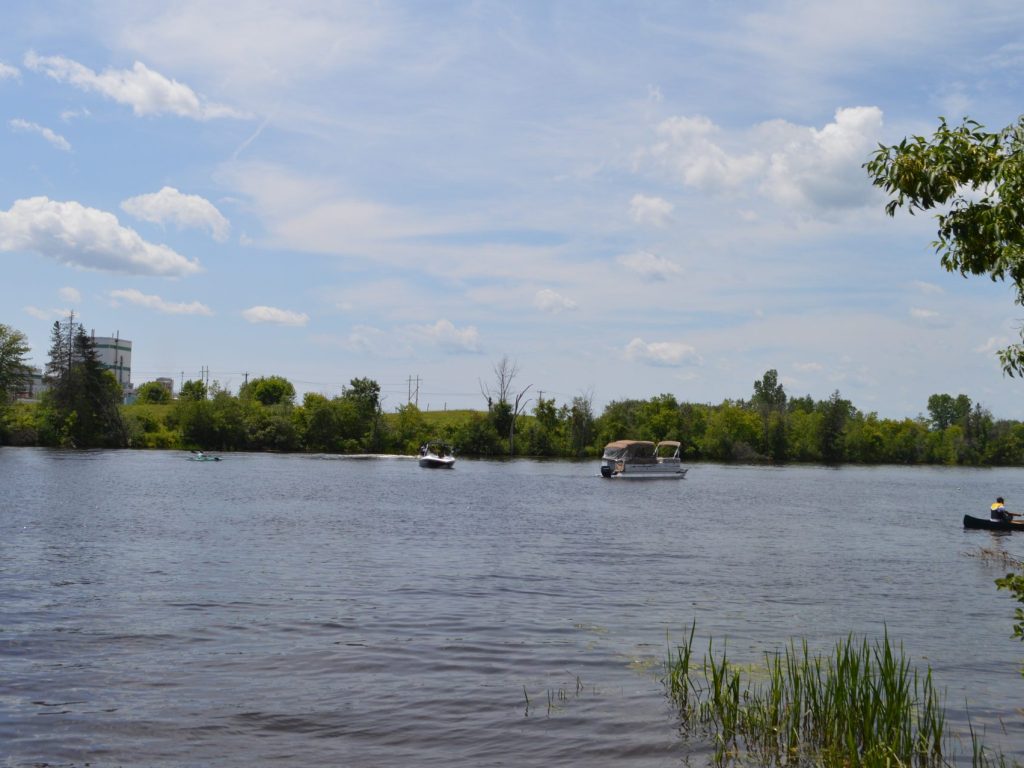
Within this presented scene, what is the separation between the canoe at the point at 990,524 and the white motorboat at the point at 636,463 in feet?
167

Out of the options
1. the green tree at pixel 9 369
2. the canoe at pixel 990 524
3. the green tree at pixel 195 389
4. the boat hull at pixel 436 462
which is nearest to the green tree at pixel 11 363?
the green tree at pixel 9 369

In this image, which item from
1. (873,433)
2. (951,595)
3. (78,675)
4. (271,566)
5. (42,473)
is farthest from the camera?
(873,433)

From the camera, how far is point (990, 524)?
46000mm

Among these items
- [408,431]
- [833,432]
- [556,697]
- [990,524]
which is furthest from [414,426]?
[556,697]

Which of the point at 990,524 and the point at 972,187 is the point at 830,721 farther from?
the point at 990,524

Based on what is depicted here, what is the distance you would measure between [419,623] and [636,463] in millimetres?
81669

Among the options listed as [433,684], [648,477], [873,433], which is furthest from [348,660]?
[873,433]

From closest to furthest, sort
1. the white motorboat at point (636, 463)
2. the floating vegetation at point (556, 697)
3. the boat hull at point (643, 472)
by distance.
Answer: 1. the floating vegetation at point (556, 697)
2. the boat hull at point (643, 472)
3. the white motorboat at point (636, 463)

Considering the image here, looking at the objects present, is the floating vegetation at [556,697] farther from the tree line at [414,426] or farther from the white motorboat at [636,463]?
the tree line at [414,426]

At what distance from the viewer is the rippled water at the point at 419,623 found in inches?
509

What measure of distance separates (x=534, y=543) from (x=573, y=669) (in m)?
21.7

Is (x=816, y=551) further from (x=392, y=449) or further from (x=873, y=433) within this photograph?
(x=873, y=433)

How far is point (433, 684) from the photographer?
15648mm

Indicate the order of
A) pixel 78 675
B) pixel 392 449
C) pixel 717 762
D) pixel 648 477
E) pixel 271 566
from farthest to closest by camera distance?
pixel 392 449, pixel 648 477, pixel 271 566, pixel 78 675, pixel 717 762
